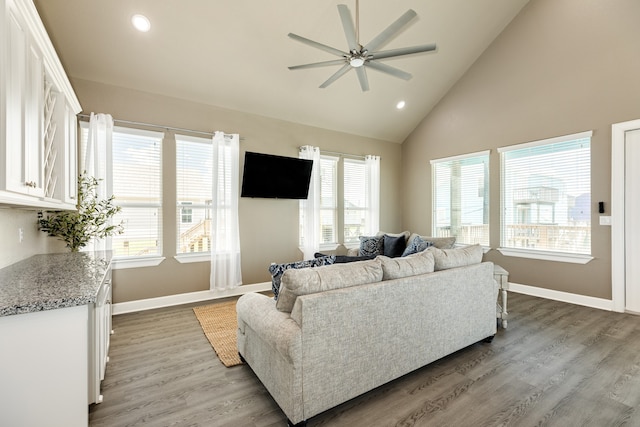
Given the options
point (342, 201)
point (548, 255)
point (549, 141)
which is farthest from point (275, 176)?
point (548, 255)

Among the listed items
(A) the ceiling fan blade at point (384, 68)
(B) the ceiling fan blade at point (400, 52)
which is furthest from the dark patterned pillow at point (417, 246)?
(B) the ceiling fan blade at point (400, 52)

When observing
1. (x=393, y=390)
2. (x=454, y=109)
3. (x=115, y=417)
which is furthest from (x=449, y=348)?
(x=454, y=109)

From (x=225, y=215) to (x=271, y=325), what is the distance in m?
2.87

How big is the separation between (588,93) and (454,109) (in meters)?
2.00

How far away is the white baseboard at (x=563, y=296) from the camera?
154 inches

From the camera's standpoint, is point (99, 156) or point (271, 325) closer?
point (271, 325)

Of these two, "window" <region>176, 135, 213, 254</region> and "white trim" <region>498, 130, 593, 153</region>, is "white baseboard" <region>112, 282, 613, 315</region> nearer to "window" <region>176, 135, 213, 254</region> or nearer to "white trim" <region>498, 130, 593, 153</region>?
"window" <region>176, 135, 213, 254</region>

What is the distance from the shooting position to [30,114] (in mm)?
1805

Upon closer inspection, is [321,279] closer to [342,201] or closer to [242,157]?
[242,157]

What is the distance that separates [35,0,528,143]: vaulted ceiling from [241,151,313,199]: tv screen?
811 millimetres

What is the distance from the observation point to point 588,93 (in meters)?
4.04

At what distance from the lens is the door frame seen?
374 centimetres

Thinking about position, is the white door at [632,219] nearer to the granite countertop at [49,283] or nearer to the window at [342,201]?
the window at [342,201]

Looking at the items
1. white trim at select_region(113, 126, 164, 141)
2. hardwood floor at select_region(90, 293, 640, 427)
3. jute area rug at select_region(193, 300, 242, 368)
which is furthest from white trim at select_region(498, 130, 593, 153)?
white trim at select_region(113, 126, 164, 141)
